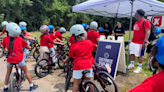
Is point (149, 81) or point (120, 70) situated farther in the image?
point (120, 70)

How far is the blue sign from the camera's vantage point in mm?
→ 3847

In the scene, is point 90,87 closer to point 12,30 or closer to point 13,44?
point 13,44

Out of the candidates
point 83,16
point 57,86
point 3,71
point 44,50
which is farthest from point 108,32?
point 83,16

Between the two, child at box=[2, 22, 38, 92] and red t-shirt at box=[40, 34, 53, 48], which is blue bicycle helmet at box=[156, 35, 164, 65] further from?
red t-shirt at box=[40, 34, 53, 48]

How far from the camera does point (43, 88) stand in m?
3.49

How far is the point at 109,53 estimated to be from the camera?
158 inches

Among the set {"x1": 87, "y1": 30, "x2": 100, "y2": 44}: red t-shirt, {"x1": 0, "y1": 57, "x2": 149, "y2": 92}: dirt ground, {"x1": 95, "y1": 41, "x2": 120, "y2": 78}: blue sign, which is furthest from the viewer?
{"x1": 87, "y1": 30, "x2": 100, "y2": 44}: red t-shirt

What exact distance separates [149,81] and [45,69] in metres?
4.01

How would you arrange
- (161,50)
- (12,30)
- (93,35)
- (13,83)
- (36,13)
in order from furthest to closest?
(36,13) < (93,35) < (13,83) < (12,30) < (161,50)

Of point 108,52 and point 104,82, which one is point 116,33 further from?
point 104,82

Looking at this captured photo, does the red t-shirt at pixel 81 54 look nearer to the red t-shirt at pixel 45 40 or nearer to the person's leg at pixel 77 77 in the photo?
the person's leg at pixel 77 77

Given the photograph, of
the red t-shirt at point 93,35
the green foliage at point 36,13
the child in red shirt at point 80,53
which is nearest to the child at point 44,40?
the red t-shirt at point 93,35

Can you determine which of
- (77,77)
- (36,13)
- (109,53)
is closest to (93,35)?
(109,53)

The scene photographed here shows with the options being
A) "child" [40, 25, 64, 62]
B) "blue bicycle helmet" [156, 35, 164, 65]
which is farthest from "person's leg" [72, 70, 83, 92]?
"child" [40, 25, 64, 62]
